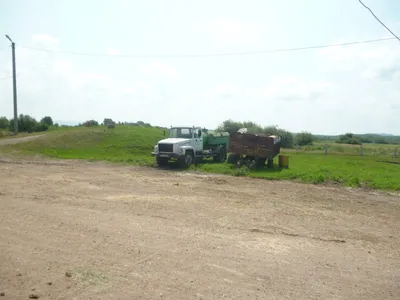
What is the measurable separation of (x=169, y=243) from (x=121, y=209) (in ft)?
10.4

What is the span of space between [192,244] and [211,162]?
16.6m

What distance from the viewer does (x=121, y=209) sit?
9508 millimetres

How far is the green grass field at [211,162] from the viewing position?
55.0ft

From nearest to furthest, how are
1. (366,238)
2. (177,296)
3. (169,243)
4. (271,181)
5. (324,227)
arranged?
1. (177,296)
2. (169,243)
3. (366,238)
4. (324,227)
5. (271,181)

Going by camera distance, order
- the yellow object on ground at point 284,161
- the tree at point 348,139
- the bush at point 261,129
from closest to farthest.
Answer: the yellow object on ground at point 284,161
the bush at point 261,129
the tree at point 348,139

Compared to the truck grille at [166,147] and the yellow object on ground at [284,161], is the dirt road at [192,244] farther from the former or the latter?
the yellow object on ground at [284,161]

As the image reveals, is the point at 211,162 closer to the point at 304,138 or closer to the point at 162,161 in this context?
the point at 162,161

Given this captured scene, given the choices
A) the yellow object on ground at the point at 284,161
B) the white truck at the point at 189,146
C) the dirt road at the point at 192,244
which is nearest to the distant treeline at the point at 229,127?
the white truck at the point at 189,146

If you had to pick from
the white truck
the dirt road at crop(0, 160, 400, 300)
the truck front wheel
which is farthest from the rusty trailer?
the dirt road at crop(0, 160, 400, 300)

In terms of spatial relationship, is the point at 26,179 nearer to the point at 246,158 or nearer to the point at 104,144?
the point at 246,158

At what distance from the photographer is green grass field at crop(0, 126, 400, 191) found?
16750mm

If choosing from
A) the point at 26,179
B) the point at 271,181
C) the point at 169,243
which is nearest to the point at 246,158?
the point at 271,181

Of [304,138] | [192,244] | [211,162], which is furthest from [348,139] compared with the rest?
[192,244]

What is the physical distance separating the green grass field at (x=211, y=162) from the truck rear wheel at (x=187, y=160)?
62cm
